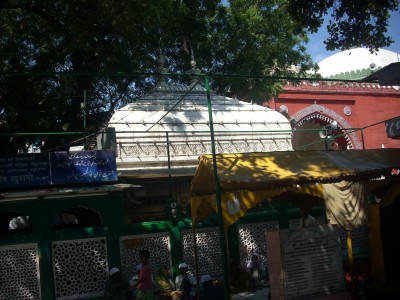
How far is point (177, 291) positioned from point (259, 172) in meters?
3.26

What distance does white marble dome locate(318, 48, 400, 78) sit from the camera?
28.1 m

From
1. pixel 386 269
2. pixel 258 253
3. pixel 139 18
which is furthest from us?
pixel 139 18

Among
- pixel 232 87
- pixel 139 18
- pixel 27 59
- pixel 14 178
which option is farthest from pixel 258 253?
pixel 27 59

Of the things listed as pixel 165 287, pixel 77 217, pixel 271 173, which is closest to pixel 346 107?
pixel 77 217

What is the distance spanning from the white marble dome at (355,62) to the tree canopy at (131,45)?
9.35 metres

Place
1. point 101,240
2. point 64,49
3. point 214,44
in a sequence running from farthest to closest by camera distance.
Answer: point 214,44 → point 64,49 → point 101,240

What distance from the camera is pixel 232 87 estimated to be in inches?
711

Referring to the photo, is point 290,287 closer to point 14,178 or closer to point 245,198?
point 245,198

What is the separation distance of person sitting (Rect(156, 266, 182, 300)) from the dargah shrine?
1.96 feet

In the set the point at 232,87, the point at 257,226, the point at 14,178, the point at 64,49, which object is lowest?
the point at 257,226

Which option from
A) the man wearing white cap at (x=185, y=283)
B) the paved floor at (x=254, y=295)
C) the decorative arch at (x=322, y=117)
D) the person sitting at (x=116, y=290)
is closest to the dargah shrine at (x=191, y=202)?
the man wearing white cap at (x=185, y=283)

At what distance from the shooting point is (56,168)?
10.2 metres

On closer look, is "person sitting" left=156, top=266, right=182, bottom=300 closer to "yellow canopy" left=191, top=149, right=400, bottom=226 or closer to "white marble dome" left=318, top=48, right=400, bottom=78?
"yellow canopy" left=191, top=149, right=400, bottom=226

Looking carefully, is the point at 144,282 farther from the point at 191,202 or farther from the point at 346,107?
the point at 346,107
